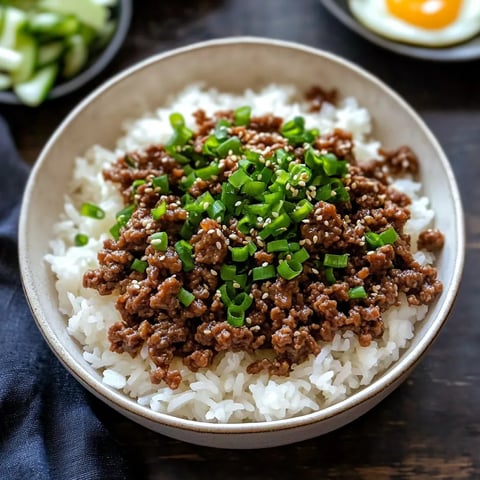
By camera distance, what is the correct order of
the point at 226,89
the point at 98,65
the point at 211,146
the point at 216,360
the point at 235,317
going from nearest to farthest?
the point at 235,317, the point at 216,360, the point at 211,146, the point at 226,89, the point at 98,65

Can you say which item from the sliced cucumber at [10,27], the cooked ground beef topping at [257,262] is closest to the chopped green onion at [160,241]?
the cooked ground beef topping at [257,262]

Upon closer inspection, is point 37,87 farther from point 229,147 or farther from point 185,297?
point 185,297

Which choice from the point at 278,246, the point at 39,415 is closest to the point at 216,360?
the point at 278,246

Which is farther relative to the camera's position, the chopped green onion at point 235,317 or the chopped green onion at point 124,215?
the chopped green onion at point 124,215

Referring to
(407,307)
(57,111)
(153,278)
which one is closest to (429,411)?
(407,307)

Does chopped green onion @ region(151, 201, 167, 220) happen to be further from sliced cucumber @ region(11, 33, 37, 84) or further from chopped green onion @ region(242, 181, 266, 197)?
sliced cucumber @ region(11, 33, 37, 84)

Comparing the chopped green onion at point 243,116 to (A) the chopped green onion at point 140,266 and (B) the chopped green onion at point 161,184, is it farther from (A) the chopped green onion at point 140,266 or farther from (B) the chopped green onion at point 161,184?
(A) the chopped green onion at point 140,266

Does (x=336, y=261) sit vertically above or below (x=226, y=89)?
below
